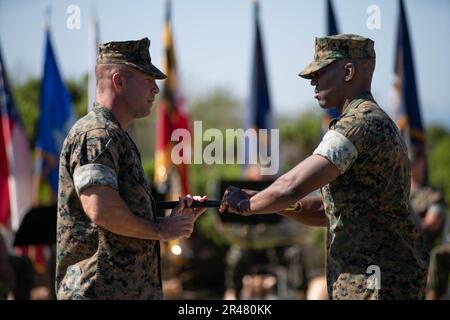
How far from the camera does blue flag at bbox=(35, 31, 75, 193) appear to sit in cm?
1074

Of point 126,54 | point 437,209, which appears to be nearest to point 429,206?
point 437,209

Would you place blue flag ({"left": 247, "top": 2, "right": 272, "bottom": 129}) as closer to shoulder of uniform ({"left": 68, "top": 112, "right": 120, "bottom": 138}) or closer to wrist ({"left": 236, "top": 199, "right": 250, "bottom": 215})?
wrist ({"left": 236, "top": 199, "right": 250, "bottom": 215})

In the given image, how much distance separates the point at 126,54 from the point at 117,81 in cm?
15

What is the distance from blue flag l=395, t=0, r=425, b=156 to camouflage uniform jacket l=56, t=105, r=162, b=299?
663cm

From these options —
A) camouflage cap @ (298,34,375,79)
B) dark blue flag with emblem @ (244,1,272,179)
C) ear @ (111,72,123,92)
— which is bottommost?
ear @ (111,72,123,92)

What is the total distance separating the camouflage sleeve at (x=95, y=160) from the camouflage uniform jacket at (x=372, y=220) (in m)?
1.03

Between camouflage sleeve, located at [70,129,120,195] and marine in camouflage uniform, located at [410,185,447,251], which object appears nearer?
camouflage sleeve, located at [70,129,120,195]

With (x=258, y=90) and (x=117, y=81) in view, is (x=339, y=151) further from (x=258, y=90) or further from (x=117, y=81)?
(x=258, y=90)

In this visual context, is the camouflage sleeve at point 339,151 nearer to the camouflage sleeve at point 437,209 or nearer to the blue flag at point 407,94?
the camouflage sleeve at point 437,209

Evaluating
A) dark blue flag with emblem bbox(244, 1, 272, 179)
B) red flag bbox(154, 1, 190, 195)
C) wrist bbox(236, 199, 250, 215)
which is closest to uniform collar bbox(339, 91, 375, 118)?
wrist bbox(236, 199, 250, 215)

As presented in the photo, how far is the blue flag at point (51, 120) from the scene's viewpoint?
10742 millimetres

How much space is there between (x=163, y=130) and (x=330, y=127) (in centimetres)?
742

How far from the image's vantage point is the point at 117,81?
169 inches

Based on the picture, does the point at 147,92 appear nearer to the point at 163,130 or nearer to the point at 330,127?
the point at 330,127
